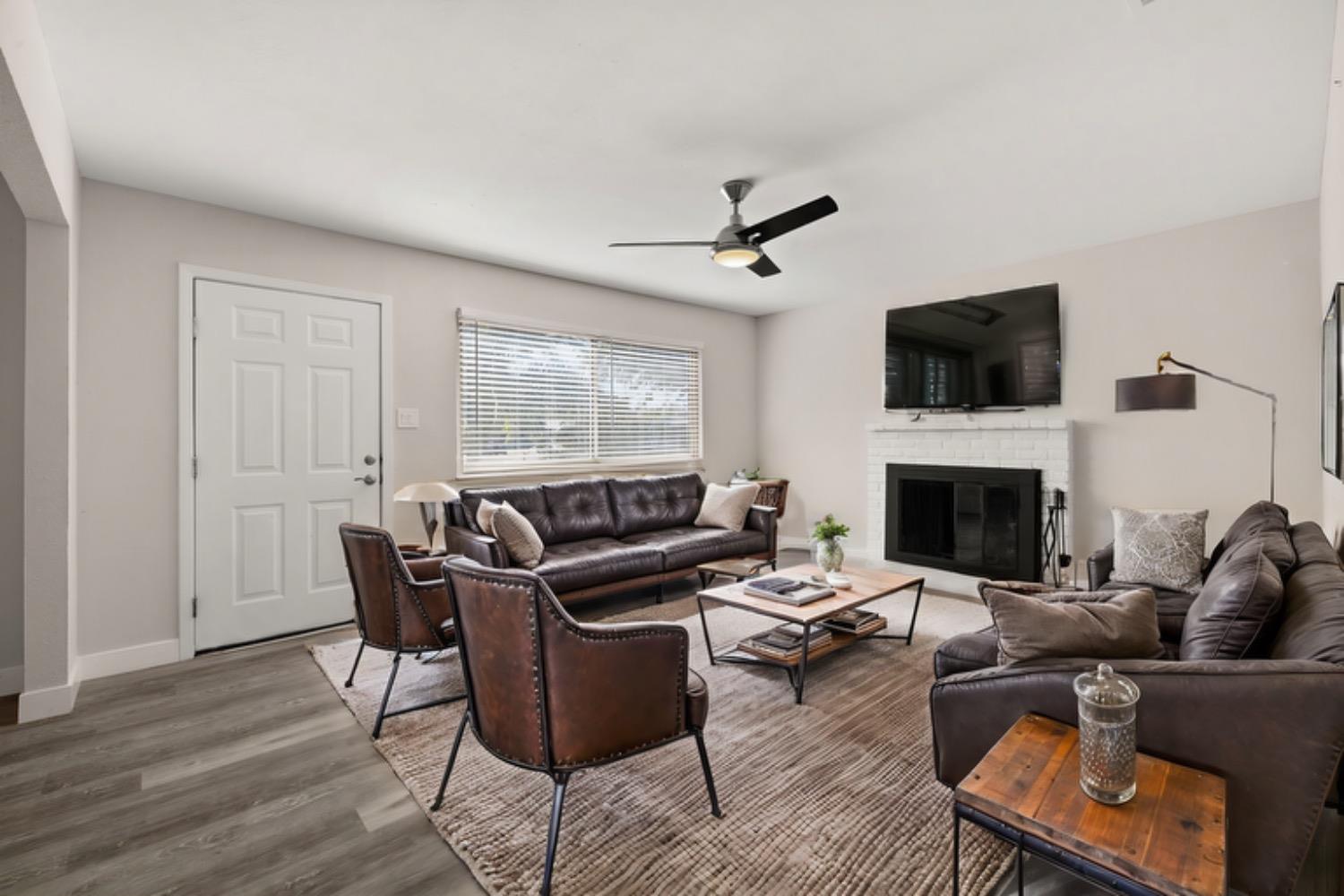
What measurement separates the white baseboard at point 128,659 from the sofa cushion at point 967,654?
385 cm

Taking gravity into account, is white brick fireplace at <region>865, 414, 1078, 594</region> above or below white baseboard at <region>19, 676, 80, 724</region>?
above

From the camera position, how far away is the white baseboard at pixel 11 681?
2.85 metres

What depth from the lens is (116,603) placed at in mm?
3127

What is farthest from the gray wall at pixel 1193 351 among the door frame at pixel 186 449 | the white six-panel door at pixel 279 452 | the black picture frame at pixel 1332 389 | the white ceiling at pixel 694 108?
the door frame at pixel 186 449

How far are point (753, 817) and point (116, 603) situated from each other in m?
3.41

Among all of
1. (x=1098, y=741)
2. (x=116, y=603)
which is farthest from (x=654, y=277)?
(x=1098, y=741)

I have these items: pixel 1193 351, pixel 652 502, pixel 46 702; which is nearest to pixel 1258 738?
pixel 1193 351

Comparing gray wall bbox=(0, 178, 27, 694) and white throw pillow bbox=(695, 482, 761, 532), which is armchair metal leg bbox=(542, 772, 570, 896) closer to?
gray wall bbox=(0, 178, 27, 694)

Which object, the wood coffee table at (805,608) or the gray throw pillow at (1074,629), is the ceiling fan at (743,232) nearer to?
the wood coffee table at (805,608)

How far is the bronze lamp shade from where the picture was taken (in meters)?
3.26

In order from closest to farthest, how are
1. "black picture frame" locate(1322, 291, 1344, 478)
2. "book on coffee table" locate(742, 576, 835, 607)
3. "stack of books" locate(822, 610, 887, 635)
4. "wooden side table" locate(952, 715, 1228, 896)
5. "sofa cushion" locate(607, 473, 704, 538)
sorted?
"wooden side table" locate(952, 715, 1228, 896), "black picture frame" locate(1322, 291, 1344, 478), "book on coffee table" locate(742, 576, 835, 607), "stack of books" locate(822, 610, 887, 635), "sofa cushion" locate(607, 473, 704, 538)

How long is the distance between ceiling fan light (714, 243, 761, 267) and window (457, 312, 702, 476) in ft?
6.80

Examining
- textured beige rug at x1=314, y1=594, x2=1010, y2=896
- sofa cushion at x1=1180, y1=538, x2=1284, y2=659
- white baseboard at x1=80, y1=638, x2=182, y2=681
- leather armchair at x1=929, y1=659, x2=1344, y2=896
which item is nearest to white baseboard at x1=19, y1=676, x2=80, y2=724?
white baseboard at x1=80, y1=638, x2=182, y2=681

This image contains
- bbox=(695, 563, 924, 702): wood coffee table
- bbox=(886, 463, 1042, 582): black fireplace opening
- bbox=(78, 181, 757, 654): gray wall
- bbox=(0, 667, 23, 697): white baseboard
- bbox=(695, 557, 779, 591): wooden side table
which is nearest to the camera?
bbox=(695, 563, 924, 702): wood coffee table
